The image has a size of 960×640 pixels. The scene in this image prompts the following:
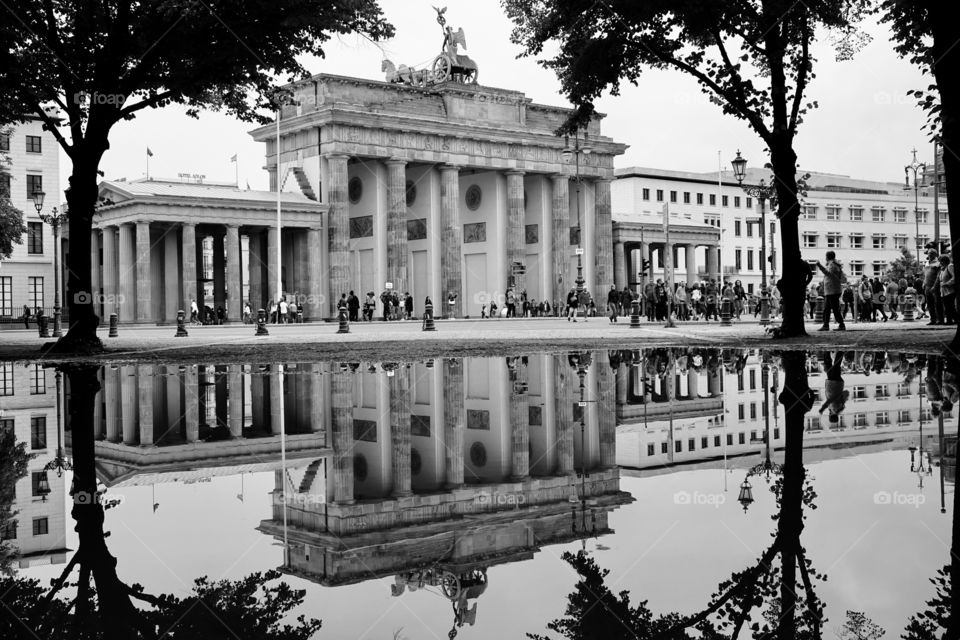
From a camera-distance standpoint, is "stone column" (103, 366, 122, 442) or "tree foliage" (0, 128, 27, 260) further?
"tree foliage" (0, 128, 27, 260)

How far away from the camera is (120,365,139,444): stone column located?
10.2m

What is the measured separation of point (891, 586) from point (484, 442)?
5244 millimetres

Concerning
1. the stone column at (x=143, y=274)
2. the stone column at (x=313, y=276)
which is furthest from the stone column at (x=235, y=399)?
the stone column at (x=313, y=276)

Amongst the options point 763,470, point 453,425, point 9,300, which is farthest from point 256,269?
point 763,470

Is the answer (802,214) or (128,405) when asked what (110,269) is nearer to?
(128,405)

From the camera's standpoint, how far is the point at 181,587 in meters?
4.19

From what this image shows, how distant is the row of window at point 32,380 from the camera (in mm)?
15780

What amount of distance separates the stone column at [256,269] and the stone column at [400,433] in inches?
1975

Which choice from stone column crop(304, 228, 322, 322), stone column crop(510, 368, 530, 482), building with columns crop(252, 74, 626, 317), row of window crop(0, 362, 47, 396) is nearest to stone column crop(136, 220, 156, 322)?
stone column crop(304, 228, 322, 322)

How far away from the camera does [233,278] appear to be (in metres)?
61.2

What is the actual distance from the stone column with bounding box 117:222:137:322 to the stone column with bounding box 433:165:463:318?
66.0 feet

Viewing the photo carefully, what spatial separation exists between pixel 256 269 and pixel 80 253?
43218 mm

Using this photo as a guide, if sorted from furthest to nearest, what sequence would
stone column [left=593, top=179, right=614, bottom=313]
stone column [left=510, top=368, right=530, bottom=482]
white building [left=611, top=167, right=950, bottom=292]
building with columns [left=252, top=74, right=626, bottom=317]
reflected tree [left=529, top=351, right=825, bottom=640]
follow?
white building [left=611, top=167, right=950, bottom=292], stone column [left=593, top=179, right=614, bottom=313], building with columns [left=252, top=74, right=626, bottom=317], stone column [left=510, top=368, right=530, bottom=482], reflected tree [left=529, top=351, right=825, bottom=640]

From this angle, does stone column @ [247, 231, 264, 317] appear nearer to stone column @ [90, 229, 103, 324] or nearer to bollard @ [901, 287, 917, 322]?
stone column @ [90, 229, 103, 324]
